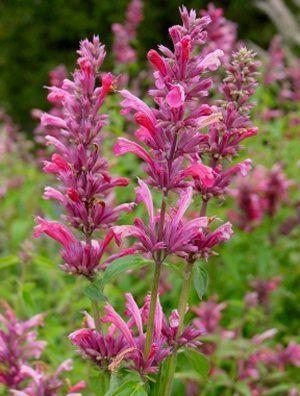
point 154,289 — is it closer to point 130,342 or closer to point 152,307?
point 152,307

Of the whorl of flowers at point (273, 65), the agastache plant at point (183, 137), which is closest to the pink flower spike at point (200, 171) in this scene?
the agastache plant at point (183, 137)

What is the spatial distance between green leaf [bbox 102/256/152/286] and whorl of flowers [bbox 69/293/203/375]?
0.19m

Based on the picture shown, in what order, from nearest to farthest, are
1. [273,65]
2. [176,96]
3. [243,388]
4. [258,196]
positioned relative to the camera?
[176,96] → [243,388] → [258,196] → [273,65]

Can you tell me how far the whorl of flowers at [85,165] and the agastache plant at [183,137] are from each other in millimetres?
84

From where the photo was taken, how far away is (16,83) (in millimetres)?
16188

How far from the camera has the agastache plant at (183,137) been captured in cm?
189

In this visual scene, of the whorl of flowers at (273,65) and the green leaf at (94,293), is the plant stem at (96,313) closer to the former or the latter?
the green leaf at (94,293)

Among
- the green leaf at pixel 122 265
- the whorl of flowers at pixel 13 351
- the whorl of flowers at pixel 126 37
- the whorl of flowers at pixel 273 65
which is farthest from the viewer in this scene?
the whorl of flowers at pixel 273 65

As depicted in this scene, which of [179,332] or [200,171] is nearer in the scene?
[200,171]

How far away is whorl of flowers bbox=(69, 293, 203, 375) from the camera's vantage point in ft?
6.64

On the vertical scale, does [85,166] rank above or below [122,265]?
above

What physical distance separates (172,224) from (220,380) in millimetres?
1945

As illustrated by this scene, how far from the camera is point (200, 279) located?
81.4 inches

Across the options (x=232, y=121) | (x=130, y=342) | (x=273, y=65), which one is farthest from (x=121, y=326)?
(x=273, y=65)
